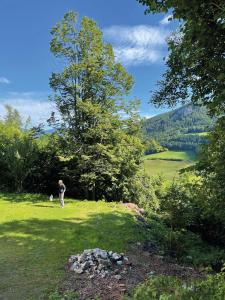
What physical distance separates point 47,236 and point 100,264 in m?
5.34

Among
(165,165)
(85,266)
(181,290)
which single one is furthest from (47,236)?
(165,165)

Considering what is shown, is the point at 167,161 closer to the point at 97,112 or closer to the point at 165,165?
the point at 165,165

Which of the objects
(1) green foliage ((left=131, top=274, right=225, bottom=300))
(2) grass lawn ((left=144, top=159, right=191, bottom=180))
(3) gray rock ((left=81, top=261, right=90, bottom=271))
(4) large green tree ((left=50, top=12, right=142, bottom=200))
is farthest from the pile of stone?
(2) grass lawn ((left=144, top=159, right=191, bottom=180))

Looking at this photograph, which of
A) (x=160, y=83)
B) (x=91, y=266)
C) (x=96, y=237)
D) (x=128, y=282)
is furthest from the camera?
(x=96, y=237)

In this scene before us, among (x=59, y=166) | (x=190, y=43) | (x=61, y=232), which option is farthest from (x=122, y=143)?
(x=190, y=43)

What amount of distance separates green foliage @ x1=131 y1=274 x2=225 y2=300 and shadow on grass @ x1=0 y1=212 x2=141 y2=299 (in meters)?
4.63

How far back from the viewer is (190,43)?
28.7 ft

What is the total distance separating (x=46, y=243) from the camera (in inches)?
606

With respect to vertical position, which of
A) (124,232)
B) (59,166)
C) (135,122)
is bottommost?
(124,232)

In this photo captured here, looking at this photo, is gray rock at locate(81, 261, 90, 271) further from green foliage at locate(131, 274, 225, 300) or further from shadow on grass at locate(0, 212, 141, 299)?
green foliage at locate(131, 274, 225, 300)

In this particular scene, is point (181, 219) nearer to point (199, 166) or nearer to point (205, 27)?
point (199, 166)

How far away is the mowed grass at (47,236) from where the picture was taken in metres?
11.3

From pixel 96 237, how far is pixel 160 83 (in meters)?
8.05

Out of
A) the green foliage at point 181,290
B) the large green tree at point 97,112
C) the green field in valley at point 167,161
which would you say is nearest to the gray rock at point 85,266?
the green foliage at point 181,290
